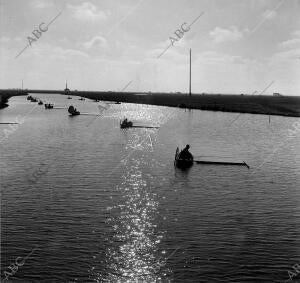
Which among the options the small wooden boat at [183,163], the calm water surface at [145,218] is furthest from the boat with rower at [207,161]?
the calm water surface at [145,218]

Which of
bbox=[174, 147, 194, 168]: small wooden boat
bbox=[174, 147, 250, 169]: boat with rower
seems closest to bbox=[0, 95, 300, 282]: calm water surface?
bbox=[174, 147, 194, 168]: small wooden boat

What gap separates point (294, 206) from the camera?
107 feet

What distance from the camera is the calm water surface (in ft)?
70.5

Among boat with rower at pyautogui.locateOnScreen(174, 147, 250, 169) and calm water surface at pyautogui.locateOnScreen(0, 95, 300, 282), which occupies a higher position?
boat with rower at pyautogui.locateOnScreen(174, 147, 250, 169)

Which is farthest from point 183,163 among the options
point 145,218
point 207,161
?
point 145,218

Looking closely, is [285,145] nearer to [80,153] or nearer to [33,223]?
[80,153]

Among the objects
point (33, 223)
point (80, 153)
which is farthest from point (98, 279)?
point (80, 153)

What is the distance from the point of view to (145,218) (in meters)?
29.1

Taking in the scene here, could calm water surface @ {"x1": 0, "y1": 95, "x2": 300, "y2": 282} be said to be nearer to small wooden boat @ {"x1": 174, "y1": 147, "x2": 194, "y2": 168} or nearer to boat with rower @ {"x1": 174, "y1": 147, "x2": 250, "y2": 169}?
small wooden boat @ {"x1": 174, "y1": 147, "x2": 194, "y2": 168}

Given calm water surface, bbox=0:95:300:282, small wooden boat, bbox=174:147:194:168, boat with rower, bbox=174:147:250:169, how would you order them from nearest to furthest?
calm water surface, bbox=0:95:300:282 → small wooden boat, bbox=174:147:194:168 → boat with rower, bbox=174:147:250:169

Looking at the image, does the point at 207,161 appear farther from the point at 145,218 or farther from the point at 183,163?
the point at 145,218

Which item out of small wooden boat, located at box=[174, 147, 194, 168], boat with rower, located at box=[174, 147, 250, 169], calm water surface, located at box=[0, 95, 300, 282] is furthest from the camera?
boat with rower, located at box=[174, 147, 250, 169]

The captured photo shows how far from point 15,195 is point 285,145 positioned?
49775 mm

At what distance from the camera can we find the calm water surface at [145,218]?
21484 millimetres
